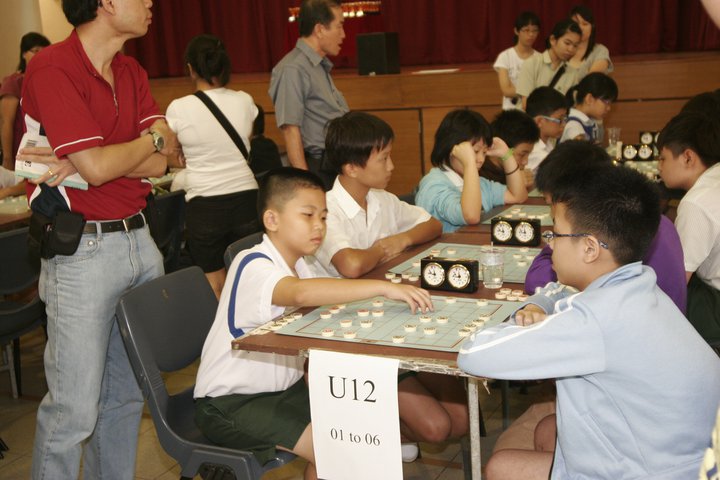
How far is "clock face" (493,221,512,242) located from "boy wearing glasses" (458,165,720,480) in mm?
1163

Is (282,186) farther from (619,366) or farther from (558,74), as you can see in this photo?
(558,74)

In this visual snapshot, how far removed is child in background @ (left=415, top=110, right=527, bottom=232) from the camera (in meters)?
3.38

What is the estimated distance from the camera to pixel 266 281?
2287 mm

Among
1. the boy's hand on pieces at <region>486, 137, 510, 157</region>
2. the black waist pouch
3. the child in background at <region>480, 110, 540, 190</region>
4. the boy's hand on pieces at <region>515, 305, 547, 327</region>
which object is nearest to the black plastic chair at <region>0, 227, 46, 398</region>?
the black waist pouch

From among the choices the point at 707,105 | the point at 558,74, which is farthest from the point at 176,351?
the point at 558,74

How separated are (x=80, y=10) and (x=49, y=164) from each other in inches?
17.7

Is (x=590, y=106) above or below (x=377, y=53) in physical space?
below

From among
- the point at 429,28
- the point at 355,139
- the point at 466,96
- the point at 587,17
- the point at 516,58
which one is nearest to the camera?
the point at 355,139

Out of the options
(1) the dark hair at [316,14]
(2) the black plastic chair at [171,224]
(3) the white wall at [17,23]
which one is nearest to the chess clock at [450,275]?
(2) the black plastic chair at [171,224]

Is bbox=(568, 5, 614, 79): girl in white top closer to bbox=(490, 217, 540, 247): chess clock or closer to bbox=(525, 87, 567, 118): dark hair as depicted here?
bbox=(525, 87, 567, 118): dark hair

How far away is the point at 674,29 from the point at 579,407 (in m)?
8.33

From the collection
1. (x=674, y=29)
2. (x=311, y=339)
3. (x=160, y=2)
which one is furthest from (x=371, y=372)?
(x=160, y=2)

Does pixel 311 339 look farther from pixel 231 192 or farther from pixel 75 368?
pixel 231 192

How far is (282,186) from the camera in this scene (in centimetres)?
249
